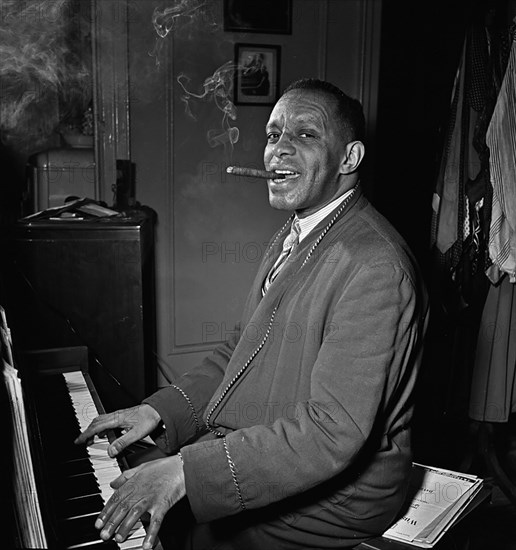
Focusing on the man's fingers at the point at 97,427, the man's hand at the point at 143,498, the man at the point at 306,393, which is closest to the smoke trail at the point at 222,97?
the man at the point at 306,393

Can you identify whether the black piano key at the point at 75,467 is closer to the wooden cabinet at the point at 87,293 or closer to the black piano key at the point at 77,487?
the black piano key at the point at 77,487

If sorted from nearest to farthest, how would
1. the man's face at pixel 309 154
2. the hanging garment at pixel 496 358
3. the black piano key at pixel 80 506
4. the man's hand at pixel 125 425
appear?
1. the black piano key at pixel 80 506
2. the man's hand at pixel 125 425
3. the man's face at pixel 309 154
4. the hanging garment at pixel 496 358

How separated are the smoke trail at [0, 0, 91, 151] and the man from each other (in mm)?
2700

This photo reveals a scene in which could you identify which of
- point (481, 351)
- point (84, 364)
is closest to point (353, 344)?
point (84, 364)

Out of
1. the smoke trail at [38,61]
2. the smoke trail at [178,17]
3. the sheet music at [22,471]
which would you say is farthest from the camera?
the smoke trail at [178,17]

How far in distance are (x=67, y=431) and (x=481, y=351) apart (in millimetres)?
2218

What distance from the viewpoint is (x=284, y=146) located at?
1907mm

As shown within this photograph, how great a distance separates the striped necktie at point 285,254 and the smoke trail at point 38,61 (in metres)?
2.79

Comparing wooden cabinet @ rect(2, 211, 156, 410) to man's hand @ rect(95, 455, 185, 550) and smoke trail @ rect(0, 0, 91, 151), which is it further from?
smoke trail @ rect(0, 0, 91, 151)

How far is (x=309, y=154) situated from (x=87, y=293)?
1.40m

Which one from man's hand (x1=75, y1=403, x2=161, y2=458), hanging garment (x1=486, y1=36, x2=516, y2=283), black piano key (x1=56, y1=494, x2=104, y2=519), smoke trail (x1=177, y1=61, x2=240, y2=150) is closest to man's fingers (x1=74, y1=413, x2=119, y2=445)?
man's hand (x1=75, y1=403, x2=161, y2=458)

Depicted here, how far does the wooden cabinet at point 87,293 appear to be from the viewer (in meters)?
2.78

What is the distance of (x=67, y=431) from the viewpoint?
1.77 metres

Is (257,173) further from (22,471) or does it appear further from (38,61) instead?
(38,61)
